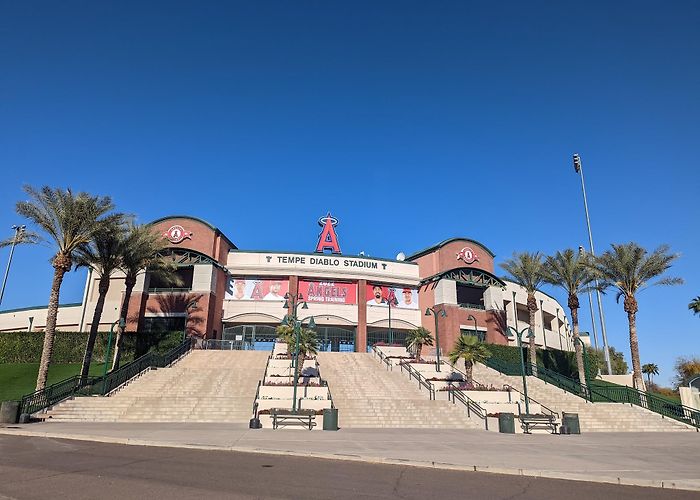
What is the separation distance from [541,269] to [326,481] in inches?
1455

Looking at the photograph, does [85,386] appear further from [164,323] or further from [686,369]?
[686,369]

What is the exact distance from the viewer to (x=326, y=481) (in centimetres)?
891

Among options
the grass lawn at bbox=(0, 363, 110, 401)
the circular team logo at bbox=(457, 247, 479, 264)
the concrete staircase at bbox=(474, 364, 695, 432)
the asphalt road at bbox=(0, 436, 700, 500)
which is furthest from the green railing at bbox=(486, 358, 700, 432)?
the grass lawn at bbox=(0, 363, 110, 401)

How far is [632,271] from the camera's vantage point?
3381 cm

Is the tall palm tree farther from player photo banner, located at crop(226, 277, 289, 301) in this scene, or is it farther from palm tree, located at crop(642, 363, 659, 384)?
palm tree, located at crop(642, 363, 659, 384)

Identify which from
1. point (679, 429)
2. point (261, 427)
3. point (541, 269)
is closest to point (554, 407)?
point (679, 429)

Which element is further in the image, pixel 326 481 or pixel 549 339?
pixel 549 339

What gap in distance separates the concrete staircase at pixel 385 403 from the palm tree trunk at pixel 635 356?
15.4 meters

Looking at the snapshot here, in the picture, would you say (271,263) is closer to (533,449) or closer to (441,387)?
(441,387)

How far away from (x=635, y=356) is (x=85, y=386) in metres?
36.2

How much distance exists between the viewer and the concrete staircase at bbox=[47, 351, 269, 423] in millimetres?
22609

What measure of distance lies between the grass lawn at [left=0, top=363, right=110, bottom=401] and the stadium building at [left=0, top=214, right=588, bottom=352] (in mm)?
9710

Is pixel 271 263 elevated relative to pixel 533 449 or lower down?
elevated

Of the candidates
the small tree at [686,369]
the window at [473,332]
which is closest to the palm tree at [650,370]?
the small tree at [686,369]
